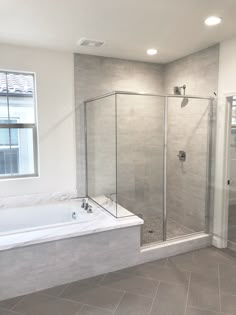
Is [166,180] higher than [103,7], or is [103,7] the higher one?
[103,7]

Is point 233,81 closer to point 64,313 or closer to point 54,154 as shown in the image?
point 54,154

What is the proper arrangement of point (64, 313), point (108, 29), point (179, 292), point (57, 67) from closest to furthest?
point (64, 313), point (179, 292), point (108, 29), point (57, 67)

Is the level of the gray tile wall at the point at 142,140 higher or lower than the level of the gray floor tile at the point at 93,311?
higher

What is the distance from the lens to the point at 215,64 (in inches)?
134

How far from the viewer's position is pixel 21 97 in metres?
3.60

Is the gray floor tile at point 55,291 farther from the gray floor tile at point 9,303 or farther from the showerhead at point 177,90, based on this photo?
the showerhead at point 177,90

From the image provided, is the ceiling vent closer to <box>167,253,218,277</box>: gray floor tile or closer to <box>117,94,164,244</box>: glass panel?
<box>117,94,164,244</box>: glass panel

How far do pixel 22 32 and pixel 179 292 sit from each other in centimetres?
320

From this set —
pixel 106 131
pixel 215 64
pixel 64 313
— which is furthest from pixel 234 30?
pixel 64 313

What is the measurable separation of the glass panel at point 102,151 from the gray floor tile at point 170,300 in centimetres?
128

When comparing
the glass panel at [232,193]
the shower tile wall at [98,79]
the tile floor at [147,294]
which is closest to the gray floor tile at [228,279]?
the tile floor at [147,294]

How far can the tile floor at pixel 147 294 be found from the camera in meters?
2.32

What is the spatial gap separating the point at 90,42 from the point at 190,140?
6.37 ft

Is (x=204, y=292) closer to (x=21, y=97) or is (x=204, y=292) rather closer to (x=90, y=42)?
(x=90, y=42)
